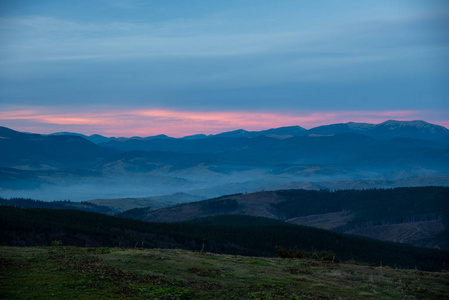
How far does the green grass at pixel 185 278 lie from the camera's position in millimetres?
26281

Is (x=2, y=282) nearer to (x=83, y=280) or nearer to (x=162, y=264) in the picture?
(x=83, y=280)

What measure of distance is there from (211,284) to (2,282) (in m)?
12.3

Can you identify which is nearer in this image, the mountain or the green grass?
→ the green grass

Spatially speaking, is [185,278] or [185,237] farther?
[185,237]

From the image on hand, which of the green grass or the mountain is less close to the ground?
the green grass

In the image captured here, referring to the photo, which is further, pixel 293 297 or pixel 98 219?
pixel 98 219

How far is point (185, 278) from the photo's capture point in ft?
99.8

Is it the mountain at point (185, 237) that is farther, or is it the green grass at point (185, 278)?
the mountain at point (185, 237)

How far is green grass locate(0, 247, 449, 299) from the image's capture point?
2628 centimetres

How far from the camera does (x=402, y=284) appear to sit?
3341 cm

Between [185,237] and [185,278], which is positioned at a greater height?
[185,278]

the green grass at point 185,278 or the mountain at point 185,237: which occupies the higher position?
the green grass at point 185,278

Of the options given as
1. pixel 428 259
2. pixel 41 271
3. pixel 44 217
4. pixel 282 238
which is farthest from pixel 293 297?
pixel 428 259

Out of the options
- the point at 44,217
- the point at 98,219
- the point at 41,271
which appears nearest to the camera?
the point at 41,271
